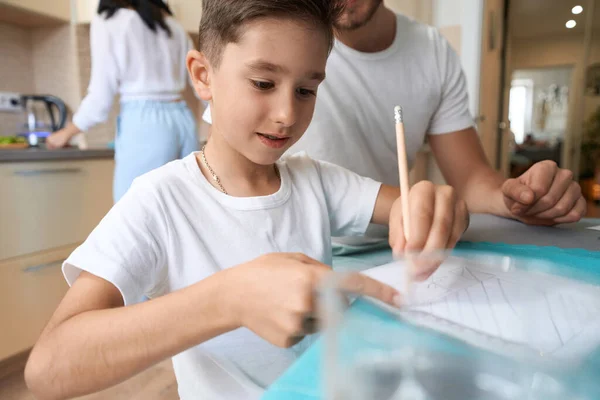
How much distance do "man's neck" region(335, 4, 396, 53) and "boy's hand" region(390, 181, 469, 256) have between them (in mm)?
573

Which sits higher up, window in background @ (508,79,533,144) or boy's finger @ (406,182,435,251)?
window in background @ (508,79,533,144)

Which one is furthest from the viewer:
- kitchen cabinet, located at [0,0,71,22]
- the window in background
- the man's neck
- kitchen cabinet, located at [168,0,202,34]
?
the window in background

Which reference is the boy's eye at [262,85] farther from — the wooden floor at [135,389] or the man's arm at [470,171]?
the wooden floor at [135,389]

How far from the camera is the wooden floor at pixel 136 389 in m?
1.54

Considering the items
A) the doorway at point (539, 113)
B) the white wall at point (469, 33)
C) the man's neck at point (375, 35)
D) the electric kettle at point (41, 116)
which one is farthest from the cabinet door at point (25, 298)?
the doorway at point (539, 113)

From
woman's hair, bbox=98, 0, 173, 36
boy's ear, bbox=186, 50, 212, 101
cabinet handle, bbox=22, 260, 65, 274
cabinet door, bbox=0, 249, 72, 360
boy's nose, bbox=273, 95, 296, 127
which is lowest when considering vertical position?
cabinet door, bbox=0, 249, 72, 360

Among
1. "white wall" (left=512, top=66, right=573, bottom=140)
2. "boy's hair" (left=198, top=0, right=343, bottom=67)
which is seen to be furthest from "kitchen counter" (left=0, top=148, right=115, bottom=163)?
"white wall" (left=512, top=66, right=573, bottom=140)

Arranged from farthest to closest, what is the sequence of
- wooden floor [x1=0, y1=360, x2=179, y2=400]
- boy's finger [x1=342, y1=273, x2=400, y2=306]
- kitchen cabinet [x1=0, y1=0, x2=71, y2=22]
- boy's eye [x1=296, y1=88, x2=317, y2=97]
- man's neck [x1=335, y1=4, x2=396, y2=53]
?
kitchen cabinet [x1=0, y1=0, x2=71, y2=22], wooden floor [x1=0, y1=360, x2=179, y2=400], man's neck [x1=335, y1=4, x2=396, y2=53], boy's eye [x1=296, y1=88, x2=317, y2=97], boy's finger [x1=342, y1=273, x2=400, y2=306]

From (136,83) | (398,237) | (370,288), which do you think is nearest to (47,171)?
(136,83)

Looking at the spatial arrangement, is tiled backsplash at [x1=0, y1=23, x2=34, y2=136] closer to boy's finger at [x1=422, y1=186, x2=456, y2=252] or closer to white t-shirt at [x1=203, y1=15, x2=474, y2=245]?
white t-shirt at [x1=203, y1=15, x2=474, y2=245]

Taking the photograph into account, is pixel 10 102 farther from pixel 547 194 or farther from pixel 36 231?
pixel 547 194

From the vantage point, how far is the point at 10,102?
2.12m

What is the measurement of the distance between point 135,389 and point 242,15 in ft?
4.71

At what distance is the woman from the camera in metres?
1.63
